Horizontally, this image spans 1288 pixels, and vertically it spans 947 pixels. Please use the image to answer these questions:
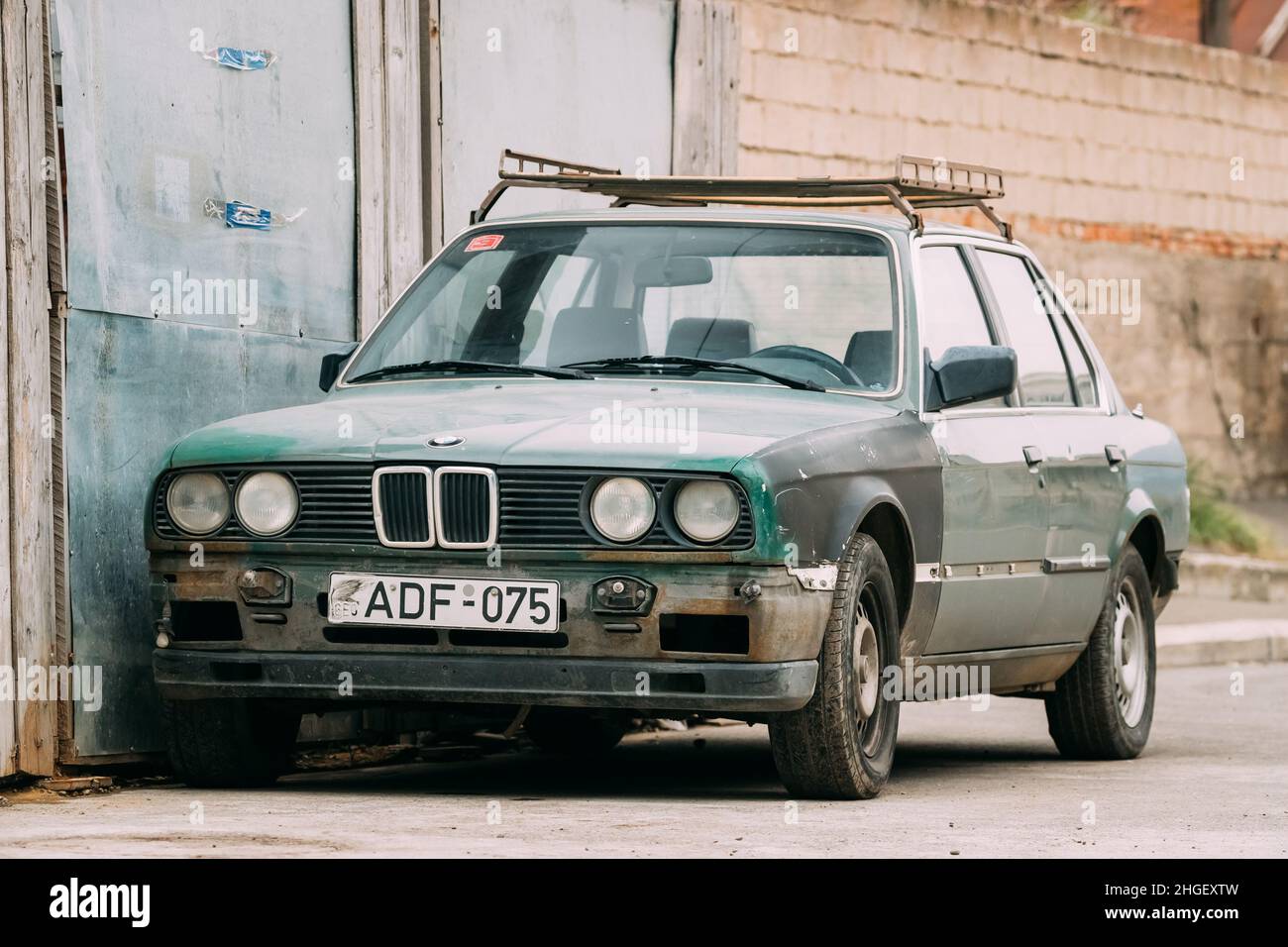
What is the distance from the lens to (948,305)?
8617 mm

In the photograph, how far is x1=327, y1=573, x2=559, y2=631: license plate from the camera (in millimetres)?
6891

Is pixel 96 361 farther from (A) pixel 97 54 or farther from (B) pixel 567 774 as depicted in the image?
(B) pixel 567 774

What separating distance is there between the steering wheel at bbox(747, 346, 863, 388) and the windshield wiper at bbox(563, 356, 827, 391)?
0.13 metres

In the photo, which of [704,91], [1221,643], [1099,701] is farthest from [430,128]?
[1221,643]

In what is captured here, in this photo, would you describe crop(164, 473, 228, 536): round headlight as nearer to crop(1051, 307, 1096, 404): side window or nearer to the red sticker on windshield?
the red sticker on windshield

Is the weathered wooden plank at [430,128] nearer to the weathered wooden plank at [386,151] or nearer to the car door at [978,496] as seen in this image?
the weathered wooden plank at [386,151]

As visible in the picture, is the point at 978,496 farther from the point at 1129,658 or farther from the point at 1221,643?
the point at 1221,643

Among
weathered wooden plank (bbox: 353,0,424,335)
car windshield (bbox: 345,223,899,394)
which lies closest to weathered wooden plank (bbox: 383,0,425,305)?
weathered wooden plank (bbox: 353,0,424,335)

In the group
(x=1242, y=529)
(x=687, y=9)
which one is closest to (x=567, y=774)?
(x=687, y=9)

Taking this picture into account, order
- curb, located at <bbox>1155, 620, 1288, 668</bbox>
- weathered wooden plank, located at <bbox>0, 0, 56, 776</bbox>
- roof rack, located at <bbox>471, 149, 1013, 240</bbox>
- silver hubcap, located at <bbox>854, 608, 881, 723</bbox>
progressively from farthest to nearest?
curb, located at <bbox>1155, 620, 1288, 668</bbox> < roof rack, located at <bbox>471, 149, 1013, 240</bbox> < weathered wooden plank, located at <bbox>0, 0, 56, 776</bbox> < silver hubcap, located at <bbox>854, 608, 881, 723</bbox>

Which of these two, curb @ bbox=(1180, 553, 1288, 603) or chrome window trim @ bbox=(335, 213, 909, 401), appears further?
curb @ bbox=(1180, 553, 1288, 603)

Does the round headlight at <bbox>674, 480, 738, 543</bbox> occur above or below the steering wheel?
below

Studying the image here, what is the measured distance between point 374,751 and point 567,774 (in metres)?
0.93

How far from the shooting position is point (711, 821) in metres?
6.73
